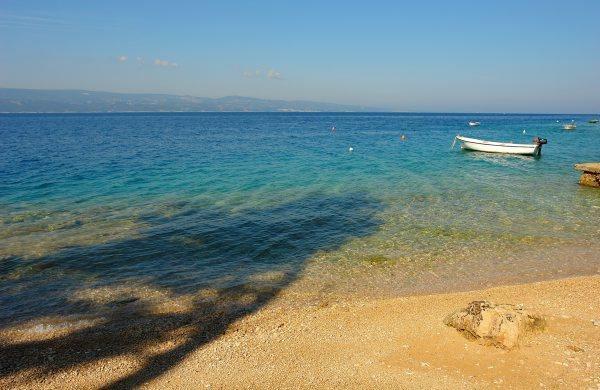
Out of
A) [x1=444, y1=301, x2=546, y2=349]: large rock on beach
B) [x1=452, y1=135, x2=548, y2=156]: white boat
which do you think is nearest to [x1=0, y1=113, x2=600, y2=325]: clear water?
[x1=444, y1=301, x2=546, y2=349]: large rock on beach

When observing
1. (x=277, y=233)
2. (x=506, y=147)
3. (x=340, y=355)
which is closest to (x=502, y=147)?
(x=506, y=147)

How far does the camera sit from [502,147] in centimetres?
4269

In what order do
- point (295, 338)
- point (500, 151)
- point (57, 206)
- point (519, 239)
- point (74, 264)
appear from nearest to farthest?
point (295, 338) → point (74, 264) → point (519, 239) → point (57, 206) → point (500, 151)

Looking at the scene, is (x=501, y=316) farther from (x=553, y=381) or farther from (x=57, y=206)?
(x=57, y=206)

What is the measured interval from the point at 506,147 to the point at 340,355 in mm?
41344

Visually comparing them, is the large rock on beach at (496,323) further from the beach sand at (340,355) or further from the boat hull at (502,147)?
the boat hull at (502,147)

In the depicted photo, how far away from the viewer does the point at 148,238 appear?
15453mm

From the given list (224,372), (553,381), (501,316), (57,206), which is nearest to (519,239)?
(501,316)

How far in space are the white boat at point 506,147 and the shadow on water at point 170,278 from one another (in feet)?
96.9

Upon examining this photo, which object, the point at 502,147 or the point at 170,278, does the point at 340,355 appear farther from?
the point at 502,147

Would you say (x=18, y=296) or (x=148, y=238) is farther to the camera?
(x=148, y=238)

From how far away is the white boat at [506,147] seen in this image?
40.3 metres

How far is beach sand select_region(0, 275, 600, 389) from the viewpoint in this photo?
23.2 ft

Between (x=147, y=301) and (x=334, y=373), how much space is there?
5.70 m
